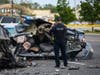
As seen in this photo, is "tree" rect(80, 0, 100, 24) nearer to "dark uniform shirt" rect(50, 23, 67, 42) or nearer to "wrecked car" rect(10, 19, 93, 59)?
"wrecked car" rect(10, 19, 93, 59)

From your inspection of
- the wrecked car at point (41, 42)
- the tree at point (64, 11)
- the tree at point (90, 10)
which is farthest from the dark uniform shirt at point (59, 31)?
the tree at point (64, 11)

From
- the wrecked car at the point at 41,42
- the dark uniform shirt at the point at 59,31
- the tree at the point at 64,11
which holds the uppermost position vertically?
the dark uniform shirt at the point at 59,31

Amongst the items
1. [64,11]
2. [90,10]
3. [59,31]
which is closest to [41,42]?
[59,31]

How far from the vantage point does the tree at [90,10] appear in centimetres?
5528

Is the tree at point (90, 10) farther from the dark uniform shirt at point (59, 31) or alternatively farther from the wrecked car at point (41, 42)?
the dark uniform shirt at point (59, 31)

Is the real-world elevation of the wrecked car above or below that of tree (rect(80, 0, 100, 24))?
above

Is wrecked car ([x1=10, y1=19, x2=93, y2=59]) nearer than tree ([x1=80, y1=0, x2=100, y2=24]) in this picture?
Yes

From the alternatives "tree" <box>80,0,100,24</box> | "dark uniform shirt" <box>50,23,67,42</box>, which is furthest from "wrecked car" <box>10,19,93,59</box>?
"tree" <box>80,0,100,24</box>

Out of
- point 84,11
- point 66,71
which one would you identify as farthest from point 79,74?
point 84,11

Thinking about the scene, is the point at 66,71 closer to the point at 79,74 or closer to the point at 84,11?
the point at 79,74

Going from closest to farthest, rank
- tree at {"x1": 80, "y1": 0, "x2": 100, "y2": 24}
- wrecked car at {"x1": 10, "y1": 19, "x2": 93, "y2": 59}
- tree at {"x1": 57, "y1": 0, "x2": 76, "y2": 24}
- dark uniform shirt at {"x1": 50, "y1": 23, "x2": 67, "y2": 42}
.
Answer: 1. dark uniform shirt at {"x1": 50, "y1": 23, "x2": 67, "y2": 42}
2. wrecked car at {"x1": 10, "y1": 19, "x2": 93, "y2": 59}
3. tree at {"x1": 80, "y1": 0, "x2": 100, "y2": 24}
4. tree at {"x1": 57, "y1": 0, "x2": 76, "y2": 24}

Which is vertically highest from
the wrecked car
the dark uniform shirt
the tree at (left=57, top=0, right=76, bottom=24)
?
the dark uniform shirt

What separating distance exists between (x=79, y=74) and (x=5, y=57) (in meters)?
2.78

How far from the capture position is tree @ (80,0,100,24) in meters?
55.3
